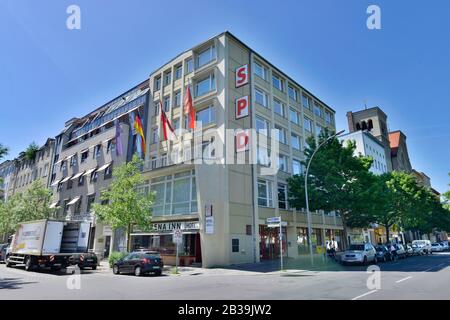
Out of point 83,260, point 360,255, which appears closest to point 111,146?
point 83,260

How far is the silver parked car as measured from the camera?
23.4m

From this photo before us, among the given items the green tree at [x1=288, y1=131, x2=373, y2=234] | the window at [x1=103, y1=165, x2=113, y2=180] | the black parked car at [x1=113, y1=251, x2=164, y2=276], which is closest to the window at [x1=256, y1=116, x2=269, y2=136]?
the green tree at [x1=288, y1=131, x2=373, y2=234]

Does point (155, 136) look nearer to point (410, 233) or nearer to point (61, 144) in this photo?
point (61, 144)

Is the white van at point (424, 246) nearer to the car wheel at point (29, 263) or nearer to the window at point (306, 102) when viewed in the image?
the window at point (306, 102)

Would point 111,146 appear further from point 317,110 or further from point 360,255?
point 360,255

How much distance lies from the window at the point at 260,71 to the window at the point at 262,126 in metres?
4.77

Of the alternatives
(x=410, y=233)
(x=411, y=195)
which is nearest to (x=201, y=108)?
(x=411, y=195)

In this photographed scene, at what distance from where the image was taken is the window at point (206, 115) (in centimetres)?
2788

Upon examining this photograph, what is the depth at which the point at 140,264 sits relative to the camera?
17734mm

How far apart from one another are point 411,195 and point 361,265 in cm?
2470

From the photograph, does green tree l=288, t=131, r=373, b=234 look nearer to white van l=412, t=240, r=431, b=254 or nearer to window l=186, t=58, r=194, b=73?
window l=186, t=58, r=194, b=73

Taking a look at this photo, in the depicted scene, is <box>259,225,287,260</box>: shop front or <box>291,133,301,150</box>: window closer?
<box>259,225,287,260</box>: shop front

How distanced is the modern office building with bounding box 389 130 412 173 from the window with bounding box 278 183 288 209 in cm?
4886

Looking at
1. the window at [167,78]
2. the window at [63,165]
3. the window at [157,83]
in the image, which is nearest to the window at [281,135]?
the window at [167,78]
